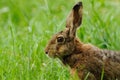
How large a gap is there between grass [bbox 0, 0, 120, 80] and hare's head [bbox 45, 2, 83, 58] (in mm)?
250

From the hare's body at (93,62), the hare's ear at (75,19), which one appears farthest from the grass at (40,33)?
the hare's ear at (75,19)

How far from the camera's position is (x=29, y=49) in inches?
347

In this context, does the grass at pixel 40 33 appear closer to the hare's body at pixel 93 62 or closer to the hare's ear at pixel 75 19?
the hare's body at pixel 93 62

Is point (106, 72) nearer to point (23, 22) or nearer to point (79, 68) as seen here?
point (79, 68)

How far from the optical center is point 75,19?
8359 mm

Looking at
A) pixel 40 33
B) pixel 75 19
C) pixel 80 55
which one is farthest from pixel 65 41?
pixel 40 33

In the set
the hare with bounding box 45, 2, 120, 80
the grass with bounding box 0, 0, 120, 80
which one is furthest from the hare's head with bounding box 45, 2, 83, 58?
the grass with bounding box 0, 0, 120, 80

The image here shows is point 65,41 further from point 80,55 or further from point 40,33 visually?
point 40,33

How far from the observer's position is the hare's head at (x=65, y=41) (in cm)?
811

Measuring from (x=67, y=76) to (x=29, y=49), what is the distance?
830mm

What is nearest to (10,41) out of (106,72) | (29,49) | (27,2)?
(29,49)

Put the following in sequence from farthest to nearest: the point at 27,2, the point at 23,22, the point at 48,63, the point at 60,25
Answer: the point at 27,2 → the point at 23,22 → the point at 60,25 → the point at 48,63

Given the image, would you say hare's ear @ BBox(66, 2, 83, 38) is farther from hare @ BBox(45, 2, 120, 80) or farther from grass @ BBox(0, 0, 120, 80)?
grass @ BBox(0, 0, 120, 80)

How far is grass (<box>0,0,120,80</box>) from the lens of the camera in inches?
324
